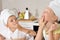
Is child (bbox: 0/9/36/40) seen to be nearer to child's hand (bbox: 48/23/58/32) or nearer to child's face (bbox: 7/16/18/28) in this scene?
child's face (bbox: 7/16/18/28)

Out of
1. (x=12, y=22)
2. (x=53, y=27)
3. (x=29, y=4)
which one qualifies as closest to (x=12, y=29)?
(x=12, y=22)

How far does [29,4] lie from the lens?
9.63 ft

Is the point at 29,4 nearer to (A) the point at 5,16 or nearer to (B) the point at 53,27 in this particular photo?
(A) the point at 5,16

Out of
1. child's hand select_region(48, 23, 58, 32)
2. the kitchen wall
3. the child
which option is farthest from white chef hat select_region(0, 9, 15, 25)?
the kitchen wall

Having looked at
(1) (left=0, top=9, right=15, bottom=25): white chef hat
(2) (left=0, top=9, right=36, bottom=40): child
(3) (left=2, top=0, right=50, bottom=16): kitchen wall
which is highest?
(3) (left=2, top=0, right=50, bottom=16): kitchen wall

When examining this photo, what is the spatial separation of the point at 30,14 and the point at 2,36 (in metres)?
1.27

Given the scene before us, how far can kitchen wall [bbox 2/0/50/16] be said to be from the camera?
2860mm

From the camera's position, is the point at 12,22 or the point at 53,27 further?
the point at 12,22

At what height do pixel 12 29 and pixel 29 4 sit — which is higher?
pixel 29 4

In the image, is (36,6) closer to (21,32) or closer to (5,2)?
(5,2)

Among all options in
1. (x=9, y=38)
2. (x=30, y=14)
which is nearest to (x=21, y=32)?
(x=9, y=38)

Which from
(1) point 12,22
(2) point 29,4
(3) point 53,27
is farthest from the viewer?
(2) point 29,4

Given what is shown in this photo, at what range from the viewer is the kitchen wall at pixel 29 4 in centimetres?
286

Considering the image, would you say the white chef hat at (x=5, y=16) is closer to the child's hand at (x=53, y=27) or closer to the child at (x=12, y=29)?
the child at (x=12, y=29)
